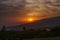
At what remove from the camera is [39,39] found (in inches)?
519

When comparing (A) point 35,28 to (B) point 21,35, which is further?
(A) point 35,28

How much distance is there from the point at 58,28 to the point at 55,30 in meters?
0.22

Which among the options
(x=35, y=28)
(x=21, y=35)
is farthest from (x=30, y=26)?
(x=21, y=35)

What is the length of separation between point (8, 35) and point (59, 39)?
2.21 meters

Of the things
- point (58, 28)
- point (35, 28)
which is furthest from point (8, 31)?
point (58, 28)

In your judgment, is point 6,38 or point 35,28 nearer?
point 6,38

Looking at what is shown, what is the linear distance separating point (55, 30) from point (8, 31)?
2.03m

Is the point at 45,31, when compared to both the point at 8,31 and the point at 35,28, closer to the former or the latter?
the point at 35,28

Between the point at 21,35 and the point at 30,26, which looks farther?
the point at 30,26

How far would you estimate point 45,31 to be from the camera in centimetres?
1316

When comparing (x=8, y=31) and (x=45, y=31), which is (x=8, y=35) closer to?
(x=8, y=31)

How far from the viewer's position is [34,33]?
42.8ft

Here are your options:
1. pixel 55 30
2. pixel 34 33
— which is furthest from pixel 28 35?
pixel 55 30

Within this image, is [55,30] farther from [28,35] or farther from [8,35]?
[8,35]
